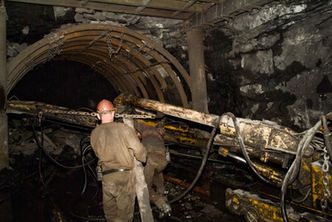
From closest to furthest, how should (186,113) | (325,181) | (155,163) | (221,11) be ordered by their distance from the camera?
(325,181), (186,113), (155,163), (221,11)

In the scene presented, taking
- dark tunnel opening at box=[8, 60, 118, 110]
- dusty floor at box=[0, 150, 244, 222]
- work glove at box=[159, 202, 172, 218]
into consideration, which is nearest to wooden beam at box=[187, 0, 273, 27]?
dusty floor at box=[0, 150, 244, 222]

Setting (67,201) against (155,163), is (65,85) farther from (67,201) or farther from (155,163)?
(155,163)

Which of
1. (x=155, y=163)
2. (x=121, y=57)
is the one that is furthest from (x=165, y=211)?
(x=121, y=57)

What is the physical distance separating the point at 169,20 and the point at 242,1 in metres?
2.10

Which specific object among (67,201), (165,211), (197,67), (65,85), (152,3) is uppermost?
(152,3)

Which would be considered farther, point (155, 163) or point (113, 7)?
point (113, 7)

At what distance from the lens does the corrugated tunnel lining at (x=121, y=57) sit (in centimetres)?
560

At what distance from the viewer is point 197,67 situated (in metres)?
6.43

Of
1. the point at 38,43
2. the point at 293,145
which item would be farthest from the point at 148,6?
the point at 293,145

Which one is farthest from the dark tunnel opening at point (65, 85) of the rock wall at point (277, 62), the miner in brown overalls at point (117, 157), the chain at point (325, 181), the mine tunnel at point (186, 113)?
the chain at point (325, 181)

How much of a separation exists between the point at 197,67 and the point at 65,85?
5.91 meters

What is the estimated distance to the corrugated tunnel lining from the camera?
5602 millimetres

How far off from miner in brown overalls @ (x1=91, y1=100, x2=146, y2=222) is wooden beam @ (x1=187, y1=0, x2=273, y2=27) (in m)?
2.84

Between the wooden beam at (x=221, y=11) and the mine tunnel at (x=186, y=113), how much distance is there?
22 mm
